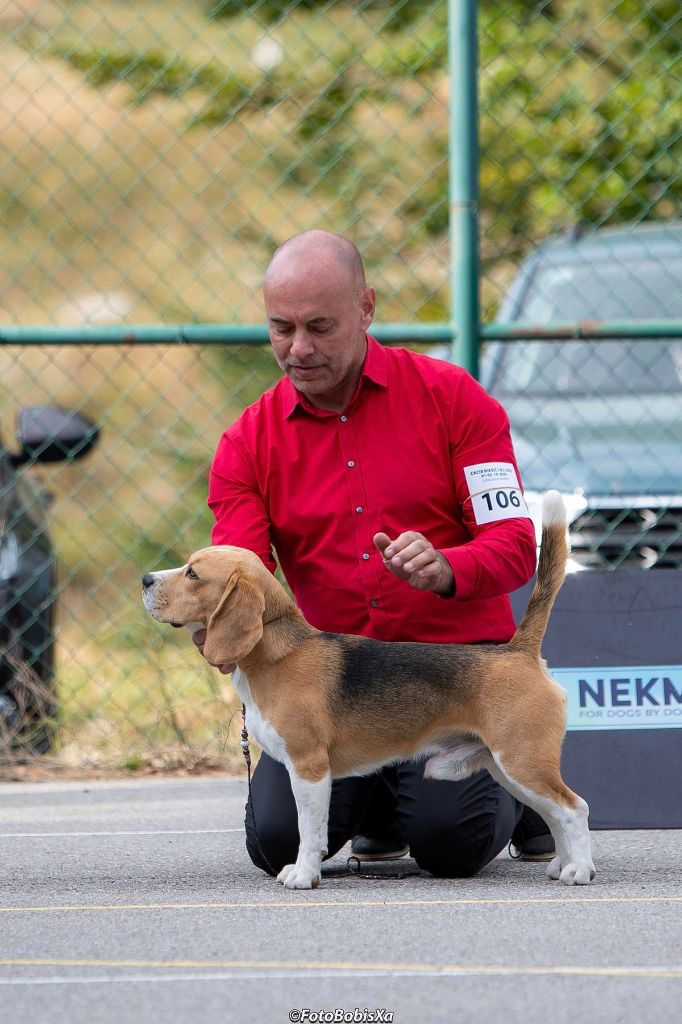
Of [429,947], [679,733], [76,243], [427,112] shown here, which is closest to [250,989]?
[429,947]

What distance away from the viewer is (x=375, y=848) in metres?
4.49

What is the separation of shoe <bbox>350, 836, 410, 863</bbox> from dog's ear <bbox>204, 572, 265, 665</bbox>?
0.97m

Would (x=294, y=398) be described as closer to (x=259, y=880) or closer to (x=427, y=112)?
(x=259, y=880)

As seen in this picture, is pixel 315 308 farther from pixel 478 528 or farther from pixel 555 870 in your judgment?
pixel 555 870

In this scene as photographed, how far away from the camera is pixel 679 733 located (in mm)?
4750

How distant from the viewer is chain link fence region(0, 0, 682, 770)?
6.21 meters

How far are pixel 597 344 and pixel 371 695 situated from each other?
340cm

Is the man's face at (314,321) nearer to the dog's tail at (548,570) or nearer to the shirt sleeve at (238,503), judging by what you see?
the shirt sleeve at (238,503)

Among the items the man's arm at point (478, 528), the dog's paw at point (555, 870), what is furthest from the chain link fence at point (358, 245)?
the dog's paw at point (555, 870)

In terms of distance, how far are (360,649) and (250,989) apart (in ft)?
3.93

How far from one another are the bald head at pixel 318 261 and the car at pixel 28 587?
2355mm

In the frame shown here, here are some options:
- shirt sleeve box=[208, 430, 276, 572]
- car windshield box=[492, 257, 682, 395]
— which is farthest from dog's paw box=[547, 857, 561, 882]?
car windshield box=[492, 257, 682, 395]

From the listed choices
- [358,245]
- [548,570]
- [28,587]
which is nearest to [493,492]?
[548,570]

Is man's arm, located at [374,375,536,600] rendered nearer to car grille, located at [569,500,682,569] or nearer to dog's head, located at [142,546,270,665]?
dog's head, located at [142,546,270,665]
